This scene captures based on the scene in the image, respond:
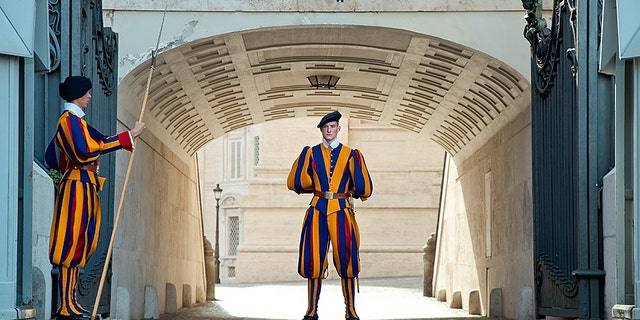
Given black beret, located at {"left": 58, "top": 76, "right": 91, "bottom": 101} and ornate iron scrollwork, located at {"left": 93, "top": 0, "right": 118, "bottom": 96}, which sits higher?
ornate iron scrollwork, located at {"left": 93, "top": 0, "right": 118, "bottom": 96}

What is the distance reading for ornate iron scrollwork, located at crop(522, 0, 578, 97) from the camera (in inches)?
437

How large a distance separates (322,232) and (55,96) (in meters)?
2.61

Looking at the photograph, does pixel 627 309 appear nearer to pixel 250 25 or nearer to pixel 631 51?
pixel 631 51

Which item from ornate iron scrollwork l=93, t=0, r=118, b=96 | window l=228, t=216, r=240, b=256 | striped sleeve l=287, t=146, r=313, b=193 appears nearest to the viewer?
striped sleeve l=287, t=146, r=313, b=193

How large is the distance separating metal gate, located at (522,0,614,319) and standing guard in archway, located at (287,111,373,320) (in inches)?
74.9

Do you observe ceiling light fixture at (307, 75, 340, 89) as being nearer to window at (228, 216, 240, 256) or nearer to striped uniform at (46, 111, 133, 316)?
striped uniform at (46, 111, 133, 316)

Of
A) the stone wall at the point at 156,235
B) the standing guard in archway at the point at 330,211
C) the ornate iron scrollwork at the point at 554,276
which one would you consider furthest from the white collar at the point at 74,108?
the stone wall at the point at 156,235

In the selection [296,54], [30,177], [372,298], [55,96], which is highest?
[296,54]

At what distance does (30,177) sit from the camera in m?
9.27

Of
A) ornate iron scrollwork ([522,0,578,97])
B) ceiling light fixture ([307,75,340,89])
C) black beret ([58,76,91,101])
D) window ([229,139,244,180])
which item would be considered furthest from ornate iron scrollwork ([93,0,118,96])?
window ([229,139,244,180])

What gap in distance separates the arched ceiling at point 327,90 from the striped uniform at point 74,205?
6.37 meters

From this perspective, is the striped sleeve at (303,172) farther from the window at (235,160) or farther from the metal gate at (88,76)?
the window at (235,160)

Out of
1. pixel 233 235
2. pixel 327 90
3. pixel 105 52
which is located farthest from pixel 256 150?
pixel 105 52

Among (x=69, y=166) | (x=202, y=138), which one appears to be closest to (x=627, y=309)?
(x=69, y=166)
